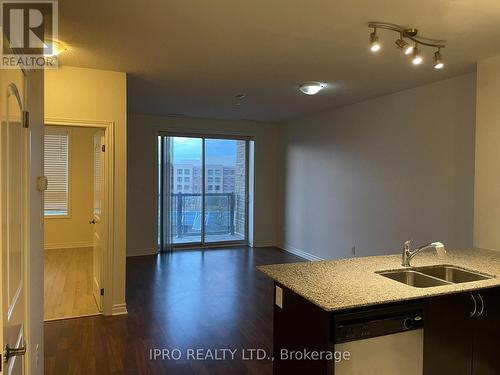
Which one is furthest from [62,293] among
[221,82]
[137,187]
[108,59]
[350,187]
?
[350,187]

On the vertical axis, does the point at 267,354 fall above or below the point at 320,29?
below

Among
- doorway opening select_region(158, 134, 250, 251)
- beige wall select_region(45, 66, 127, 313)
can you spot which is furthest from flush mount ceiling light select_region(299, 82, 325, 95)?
doorway opening select_region(158, 134, 250, 251)

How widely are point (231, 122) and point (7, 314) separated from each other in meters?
6.25

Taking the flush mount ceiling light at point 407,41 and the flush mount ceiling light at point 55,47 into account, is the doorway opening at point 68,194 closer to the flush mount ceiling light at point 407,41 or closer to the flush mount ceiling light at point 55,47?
the flush mount ceiling light at point 55,47

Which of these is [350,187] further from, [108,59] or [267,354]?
[108,59]

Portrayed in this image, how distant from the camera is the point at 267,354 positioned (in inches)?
119

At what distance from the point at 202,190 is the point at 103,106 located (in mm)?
3762

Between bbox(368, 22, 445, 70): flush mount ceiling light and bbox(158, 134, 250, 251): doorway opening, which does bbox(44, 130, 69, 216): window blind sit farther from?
bbox(368, 22, 445, 70): flush mount ceiling light

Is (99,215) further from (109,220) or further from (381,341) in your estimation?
(381,341)

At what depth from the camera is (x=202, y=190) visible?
24.1 ft

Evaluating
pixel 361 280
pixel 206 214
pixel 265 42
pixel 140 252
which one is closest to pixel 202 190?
pixel 206 214

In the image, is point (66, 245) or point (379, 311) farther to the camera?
point (66, 245)

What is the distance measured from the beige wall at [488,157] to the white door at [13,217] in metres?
3.47

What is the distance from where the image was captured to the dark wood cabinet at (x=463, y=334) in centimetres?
197
